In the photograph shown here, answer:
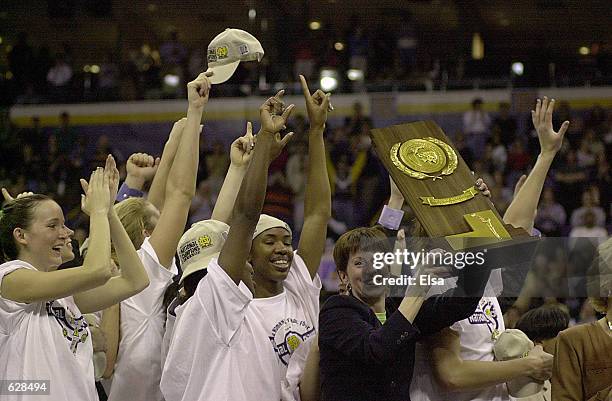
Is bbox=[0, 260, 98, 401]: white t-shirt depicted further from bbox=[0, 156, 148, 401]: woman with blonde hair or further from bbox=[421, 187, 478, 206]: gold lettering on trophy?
bbox=[421, 187, 478, 206]: gold lettering on trophy

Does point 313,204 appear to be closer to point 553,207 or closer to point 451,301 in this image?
point 451,301

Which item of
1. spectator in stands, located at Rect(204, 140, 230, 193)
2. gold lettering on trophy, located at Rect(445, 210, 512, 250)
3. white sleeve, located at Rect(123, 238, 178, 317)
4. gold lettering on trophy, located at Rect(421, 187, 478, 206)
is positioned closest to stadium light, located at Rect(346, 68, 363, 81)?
spectator in stands, located at Rect(204, 140, 230, 193)

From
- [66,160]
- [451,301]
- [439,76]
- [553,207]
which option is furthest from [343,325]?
[439,76]

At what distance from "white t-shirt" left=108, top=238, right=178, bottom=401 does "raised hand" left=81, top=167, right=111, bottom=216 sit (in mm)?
448

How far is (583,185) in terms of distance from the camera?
7.62 metres

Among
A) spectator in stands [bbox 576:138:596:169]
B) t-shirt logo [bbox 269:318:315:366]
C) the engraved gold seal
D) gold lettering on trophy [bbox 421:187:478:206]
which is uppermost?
the engraved gold seal

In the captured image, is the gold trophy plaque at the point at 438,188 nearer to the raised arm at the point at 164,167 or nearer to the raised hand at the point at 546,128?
the raised hand at the point at 546,128

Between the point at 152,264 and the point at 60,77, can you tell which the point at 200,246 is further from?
the point at 60,77

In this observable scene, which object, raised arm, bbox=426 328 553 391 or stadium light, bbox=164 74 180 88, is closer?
raised arm, bbox=426 328 553 391

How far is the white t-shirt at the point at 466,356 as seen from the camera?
2898 millimetres

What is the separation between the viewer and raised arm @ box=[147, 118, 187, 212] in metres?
3.65

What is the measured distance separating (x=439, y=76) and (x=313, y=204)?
20.7 ft

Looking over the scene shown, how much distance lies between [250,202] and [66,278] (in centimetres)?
48

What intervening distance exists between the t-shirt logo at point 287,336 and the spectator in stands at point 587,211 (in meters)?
4.37
